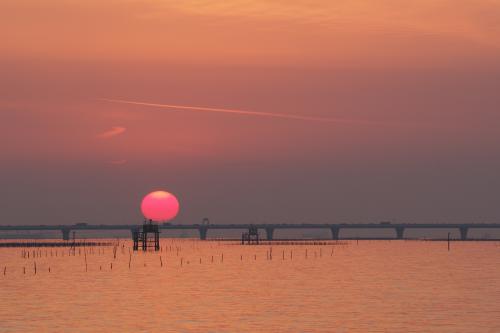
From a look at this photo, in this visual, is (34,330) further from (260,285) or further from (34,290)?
(260,285)

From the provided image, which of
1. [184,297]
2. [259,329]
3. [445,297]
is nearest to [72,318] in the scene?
[259,329]

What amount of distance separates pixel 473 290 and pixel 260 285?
76.6ft

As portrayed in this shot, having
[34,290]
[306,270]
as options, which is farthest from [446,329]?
[306,270]

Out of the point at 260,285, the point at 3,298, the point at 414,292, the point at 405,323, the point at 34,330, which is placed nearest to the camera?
the point at 34,330

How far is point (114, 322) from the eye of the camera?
7131 centimetres

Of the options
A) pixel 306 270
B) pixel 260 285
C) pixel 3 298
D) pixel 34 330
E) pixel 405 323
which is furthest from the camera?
pixel 306 270

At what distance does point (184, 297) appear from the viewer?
94.2 meters

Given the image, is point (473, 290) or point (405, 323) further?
point (473, 290)

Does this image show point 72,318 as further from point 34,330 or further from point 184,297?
point 184,297

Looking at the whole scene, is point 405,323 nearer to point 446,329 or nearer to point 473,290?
point 446,329

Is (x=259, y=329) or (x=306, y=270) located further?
(x=306, y=270)

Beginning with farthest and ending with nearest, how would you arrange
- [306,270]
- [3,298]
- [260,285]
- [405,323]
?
1. [306,270]
2. [260,285]
3. [3,298]
4. [405,323]

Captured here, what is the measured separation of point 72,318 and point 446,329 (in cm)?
2696

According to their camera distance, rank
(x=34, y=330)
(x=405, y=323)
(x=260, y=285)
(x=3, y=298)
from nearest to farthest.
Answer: (x=34, y=330) < (x=405, y=323) < (x=3, y=298) < (x=260, y=285)
